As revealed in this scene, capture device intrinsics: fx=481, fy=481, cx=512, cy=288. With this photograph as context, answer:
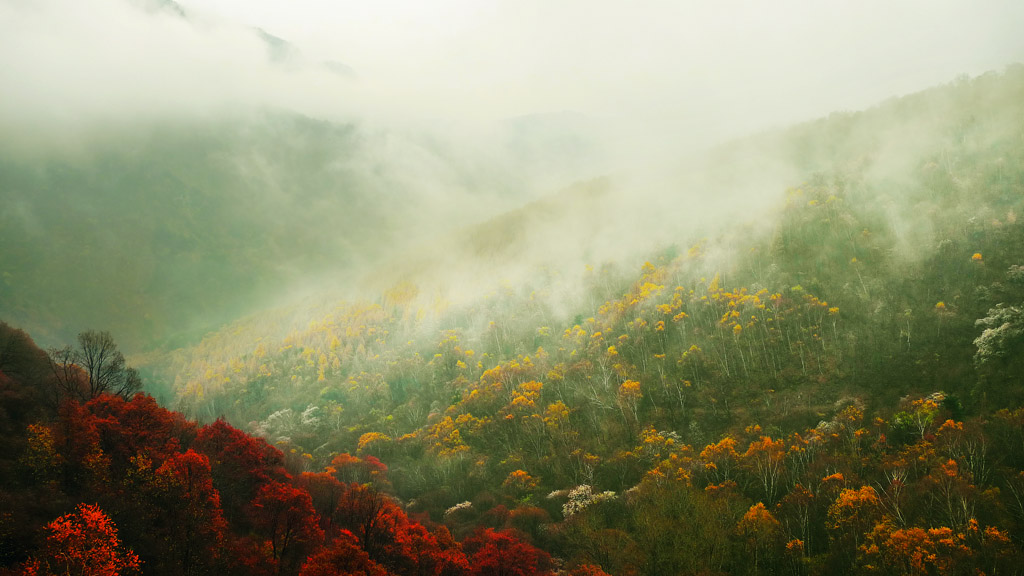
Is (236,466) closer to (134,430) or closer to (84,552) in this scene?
(134,430)

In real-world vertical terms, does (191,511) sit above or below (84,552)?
below

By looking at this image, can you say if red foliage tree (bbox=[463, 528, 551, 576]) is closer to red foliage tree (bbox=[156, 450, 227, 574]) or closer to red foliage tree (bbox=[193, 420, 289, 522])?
red foliage tree (bbox=[156, 450, 227, 574])

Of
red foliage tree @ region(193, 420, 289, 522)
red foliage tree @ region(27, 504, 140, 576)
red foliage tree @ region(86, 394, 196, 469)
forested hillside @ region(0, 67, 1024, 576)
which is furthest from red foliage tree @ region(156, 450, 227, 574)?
red foliage tree @ region(27, 504, 140, 576)

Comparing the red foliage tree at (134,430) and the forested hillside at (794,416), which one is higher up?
the red foliage tree at (134,430)

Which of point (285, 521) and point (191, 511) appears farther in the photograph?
point (285, 521)

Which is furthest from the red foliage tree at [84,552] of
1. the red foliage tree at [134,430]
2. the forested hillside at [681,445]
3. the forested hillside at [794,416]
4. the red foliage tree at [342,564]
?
the forested hillside at [794,416]

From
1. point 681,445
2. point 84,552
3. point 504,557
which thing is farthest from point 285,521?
point 681,445

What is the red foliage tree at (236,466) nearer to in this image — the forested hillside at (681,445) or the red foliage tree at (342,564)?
the forested hillside at (681,445)

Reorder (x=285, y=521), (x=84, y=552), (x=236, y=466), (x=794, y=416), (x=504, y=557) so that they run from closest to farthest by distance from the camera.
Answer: (x=84, y=552), (x=285, y=521), (x=504, y=557), (x=236, y=466), (x=794, y=416)

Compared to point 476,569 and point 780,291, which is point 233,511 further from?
point 780,291

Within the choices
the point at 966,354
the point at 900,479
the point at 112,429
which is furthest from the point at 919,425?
the point at 112,429

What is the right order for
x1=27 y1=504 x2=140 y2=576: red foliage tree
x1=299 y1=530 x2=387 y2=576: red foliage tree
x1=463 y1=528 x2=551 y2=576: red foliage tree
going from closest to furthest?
x1=27 y1=504 x2=140 y2=576: red foliage tree
x1=299 y1=530 x2=387 y2=576: red foliage tree
x1=463 y1=528 x2=551 y2=576: red foliage tree

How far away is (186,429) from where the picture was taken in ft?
285

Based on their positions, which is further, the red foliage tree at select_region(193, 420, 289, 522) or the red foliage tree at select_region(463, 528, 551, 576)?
the red foliage tree at select_region(193, 420, 289, 522)
